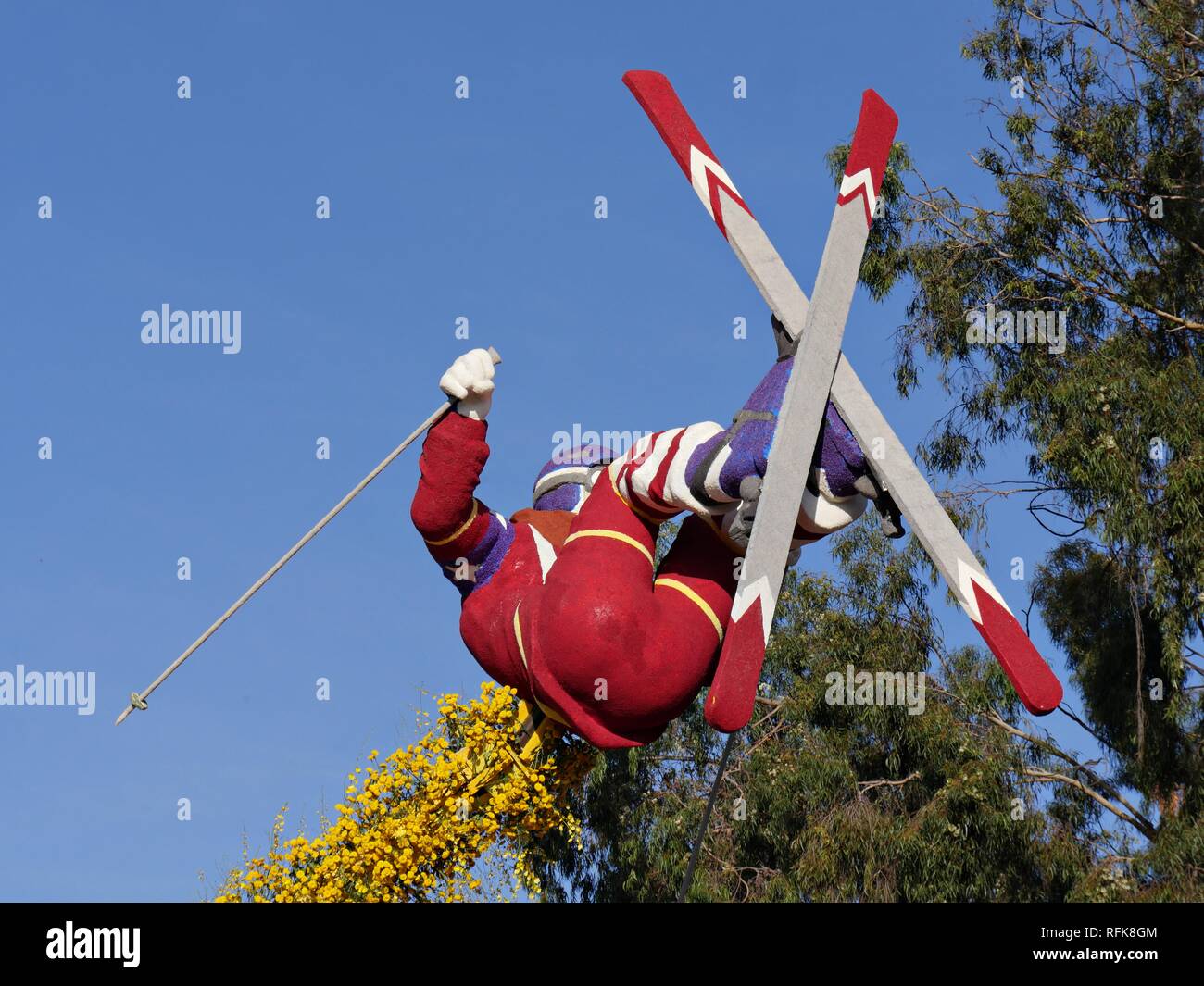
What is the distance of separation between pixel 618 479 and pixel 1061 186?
9602 millimetres

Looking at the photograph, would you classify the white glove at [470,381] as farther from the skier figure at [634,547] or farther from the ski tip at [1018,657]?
the ski tip at [1018,657]

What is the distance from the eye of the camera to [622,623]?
1004 cm

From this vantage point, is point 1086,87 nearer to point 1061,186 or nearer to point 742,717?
point 1061,186

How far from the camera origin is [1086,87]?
18.5 meters

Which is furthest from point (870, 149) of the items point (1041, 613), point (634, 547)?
point (1041, 613)

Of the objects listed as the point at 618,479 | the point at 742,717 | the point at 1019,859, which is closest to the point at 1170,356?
the point at 1019,859

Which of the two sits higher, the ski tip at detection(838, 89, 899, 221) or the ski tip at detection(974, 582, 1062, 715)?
the ski tip at detection(838, 89, 899, 221)

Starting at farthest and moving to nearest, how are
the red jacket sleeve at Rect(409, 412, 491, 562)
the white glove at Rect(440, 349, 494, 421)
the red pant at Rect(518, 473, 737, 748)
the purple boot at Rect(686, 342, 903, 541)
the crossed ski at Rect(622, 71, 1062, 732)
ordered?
the red jacket sleeve at Rect(409, 412, 491, 562) → the white glove at Rect(440, 349, 494, 421) → the red pant at Rect(518, 473, 737, 748) → the purple boot at Rect(686, 342, 903, 541) → the crossed ski at Rect(622, 71, 1062, 732)

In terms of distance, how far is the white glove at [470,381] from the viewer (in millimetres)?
10367

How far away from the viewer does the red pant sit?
10.1m

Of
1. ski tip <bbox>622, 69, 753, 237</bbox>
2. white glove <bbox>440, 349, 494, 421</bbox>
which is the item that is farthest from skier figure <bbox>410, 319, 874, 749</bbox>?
ski tip <bbox>622, 69, 753, 237</bbox>

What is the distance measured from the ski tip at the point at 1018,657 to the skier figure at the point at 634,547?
0.88 m

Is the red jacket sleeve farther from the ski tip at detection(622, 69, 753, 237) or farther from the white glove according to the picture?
the ski tip at detection(622, 69, 753, 237)

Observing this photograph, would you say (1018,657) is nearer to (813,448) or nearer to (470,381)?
(813,448)
